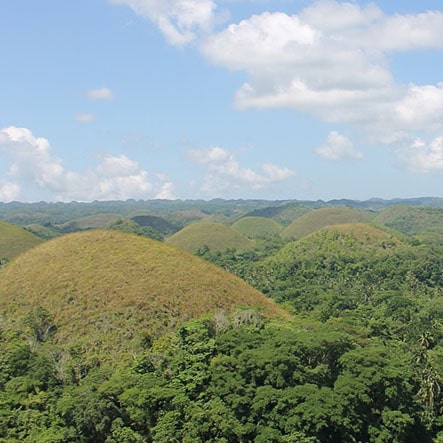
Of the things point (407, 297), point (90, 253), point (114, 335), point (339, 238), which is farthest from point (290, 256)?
point (114, 335)

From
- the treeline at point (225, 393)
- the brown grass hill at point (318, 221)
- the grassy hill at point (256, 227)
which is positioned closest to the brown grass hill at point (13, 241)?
the treeline at point (225, 393)

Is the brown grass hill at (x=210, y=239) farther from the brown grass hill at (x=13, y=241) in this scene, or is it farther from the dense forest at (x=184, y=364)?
the dense forest at (x=184, y=364)

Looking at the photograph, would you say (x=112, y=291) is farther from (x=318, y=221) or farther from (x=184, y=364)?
(x=318, y=221)

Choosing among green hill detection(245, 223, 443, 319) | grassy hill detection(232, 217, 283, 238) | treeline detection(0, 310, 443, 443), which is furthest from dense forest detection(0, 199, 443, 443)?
grassy hill detection(232, 217, 283, 238)

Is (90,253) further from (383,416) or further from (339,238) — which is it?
(339,238)

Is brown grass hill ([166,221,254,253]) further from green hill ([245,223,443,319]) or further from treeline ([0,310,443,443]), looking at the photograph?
treeline ([0,310,443,443])

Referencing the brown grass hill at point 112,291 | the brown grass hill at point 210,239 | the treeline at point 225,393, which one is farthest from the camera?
the brown grass hill at point 210,239
